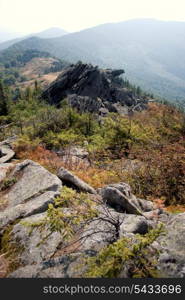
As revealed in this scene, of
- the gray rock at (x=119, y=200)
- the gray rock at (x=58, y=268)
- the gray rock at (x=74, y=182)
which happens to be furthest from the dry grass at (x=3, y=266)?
the gray rock at (x=74, y=182)

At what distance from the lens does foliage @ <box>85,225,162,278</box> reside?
10.5 ft

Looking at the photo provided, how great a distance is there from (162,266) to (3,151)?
10.5m

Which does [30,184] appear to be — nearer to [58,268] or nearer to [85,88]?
[58,268]

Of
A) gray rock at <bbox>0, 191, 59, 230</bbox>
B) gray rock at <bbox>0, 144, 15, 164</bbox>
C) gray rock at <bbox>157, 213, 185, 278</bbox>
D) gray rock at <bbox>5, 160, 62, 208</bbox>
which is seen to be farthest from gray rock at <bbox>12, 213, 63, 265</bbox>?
gray rock at <bbox>0, 144, 15, 164</bbox>

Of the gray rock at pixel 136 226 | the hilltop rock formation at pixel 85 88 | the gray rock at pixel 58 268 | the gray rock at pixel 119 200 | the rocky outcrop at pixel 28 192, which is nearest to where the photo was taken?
the gray rock at pixel 58 268

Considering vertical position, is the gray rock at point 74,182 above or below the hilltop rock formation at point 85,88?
above

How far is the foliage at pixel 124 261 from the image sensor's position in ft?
10.5

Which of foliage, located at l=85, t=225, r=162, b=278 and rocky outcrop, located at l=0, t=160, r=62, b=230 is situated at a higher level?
foliage, located at l=85, t=225, r=162, b=278

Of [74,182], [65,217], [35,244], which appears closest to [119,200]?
[74,182]

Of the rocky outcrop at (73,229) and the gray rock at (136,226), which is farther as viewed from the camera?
the gray rock at (136,226)

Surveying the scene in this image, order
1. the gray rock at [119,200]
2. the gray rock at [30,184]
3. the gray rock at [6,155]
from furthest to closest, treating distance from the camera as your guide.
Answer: the gray rock at [6,155], the gray rock at [30,184], the gray rock at [119,200]

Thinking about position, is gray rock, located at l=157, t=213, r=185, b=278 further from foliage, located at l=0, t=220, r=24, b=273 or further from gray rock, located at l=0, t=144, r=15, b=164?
gray rock, located at l=0, t=144, r=15, b=164

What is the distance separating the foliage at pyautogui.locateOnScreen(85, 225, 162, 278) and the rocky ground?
0.32ft

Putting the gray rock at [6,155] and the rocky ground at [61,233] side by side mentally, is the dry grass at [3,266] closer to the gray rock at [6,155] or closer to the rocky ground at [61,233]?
the rocky ground at [61,233]
